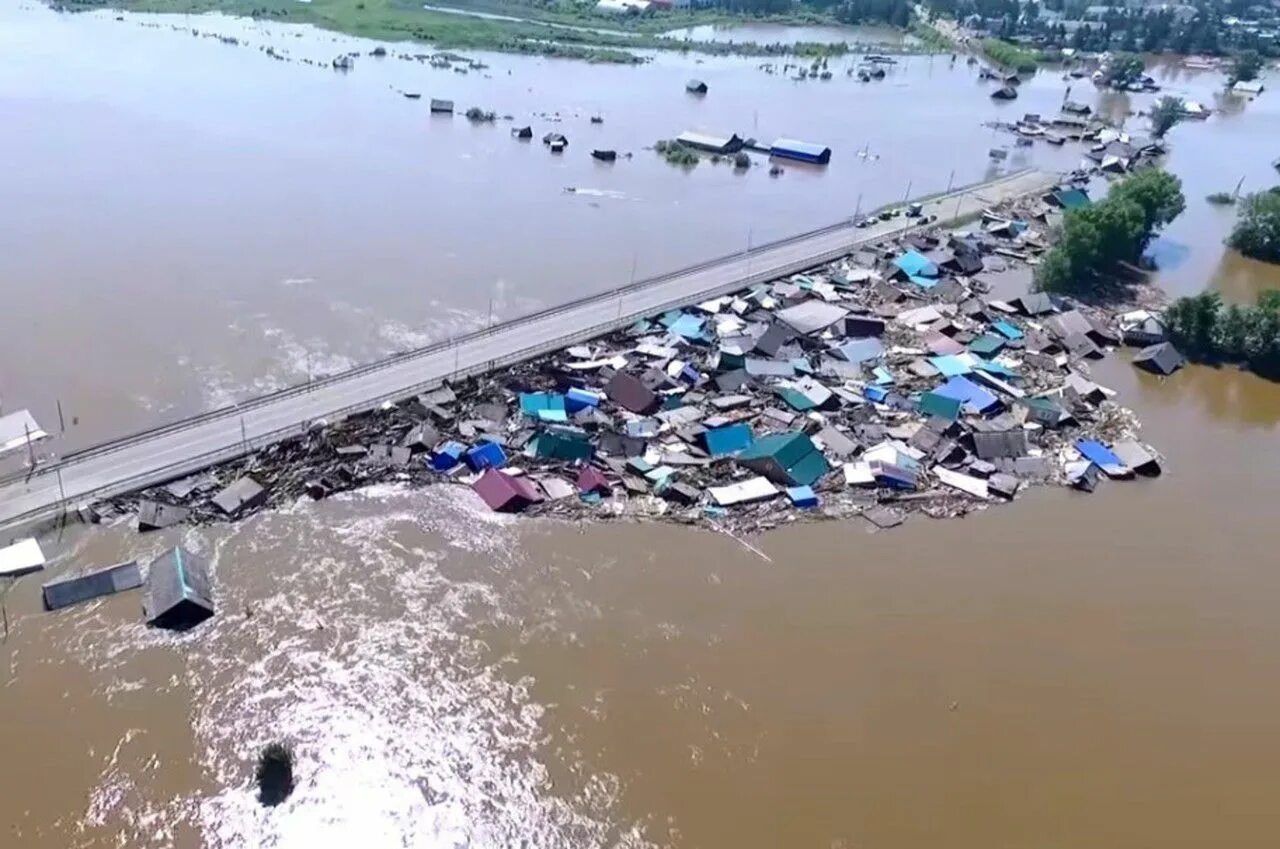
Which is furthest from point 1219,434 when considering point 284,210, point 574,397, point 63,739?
point 284,210

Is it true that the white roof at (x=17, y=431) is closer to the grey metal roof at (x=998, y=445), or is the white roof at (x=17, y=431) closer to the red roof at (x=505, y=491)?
the red roof at (x=505, y=491)

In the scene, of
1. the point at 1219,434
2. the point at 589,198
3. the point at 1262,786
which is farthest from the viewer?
the point at 589,198

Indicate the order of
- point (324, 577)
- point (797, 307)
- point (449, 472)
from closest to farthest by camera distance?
point (324, 577)
point (449, 472)
point (797, 307)

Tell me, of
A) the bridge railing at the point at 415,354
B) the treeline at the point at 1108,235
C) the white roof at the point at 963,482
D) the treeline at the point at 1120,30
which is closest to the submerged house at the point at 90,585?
the bridge railing at the point at 415,354

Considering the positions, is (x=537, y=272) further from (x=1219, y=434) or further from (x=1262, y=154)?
(x=1262, y=154)

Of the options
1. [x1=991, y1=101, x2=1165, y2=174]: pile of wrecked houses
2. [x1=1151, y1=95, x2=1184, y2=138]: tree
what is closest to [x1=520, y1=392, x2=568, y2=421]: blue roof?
[x1=991, y1=101, x2=1165, y2=174]: pile of wrecked houses

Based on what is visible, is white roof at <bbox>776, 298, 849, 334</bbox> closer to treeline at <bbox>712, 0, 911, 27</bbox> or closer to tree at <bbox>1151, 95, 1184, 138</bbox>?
tree at <bbox>1151, 95, 1184, 138</bbox>

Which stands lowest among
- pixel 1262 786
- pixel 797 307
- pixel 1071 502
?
pixel 1262 786

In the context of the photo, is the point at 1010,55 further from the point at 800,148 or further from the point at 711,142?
the point at 711,142
